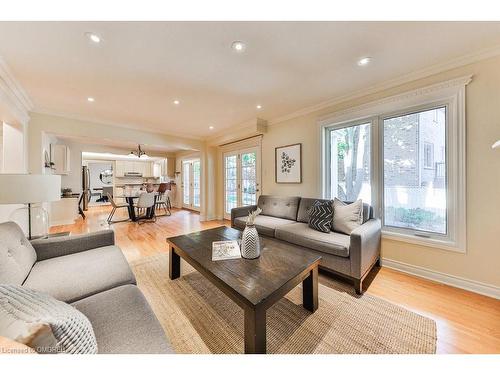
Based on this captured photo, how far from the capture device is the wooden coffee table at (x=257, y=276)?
1126mm

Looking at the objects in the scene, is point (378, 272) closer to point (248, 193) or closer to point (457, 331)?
point (457, 331)

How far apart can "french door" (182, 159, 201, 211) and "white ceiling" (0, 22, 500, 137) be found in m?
4.02

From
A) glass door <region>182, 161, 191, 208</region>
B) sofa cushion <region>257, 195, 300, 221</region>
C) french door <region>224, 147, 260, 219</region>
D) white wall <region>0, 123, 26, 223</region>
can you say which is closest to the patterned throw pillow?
sofa cushion <region>257, 195, 300, 221</region>

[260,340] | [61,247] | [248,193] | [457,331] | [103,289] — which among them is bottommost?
[457,331]

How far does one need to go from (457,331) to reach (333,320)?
87 cm

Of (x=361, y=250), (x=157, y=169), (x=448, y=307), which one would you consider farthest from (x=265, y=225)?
(x=157, y=169)

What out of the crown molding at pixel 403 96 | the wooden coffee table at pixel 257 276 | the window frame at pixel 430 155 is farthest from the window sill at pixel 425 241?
the crown molding at pixel 403 96

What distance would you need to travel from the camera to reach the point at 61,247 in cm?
173

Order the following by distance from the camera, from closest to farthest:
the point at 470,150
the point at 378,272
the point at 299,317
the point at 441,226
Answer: the point at 299,317 < the point at 470,150 < the point at 441,226 < the point at 378,272

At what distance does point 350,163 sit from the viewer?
2982 millimetres

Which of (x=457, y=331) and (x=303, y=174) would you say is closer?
(x=457, y=331)

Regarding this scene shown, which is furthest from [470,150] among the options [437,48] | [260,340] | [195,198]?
[195,198]

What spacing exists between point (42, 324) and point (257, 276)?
1058 millimetres

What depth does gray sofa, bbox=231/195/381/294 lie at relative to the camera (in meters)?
1.92
